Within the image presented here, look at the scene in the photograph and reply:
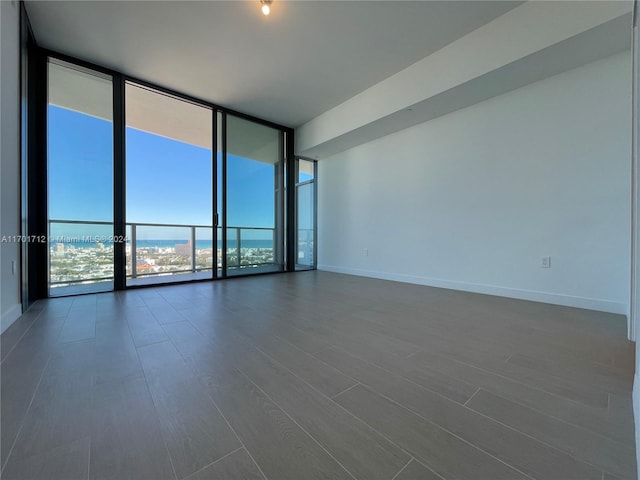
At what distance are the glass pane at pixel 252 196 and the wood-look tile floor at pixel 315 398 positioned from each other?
222 cm

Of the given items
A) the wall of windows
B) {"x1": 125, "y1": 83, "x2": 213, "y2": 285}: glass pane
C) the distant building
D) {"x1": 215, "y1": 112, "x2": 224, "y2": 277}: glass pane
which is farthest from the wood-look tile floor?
the distant building

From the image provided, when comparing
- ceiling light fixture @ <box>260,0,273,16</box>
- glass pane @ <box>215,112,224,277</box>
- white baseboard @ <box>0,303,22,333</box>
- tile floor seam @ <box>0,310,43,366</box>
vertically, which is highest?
ceiling light fixture @ <box>260,0,273,16</box>

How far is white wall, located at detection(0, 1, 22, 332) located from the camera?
1.78 meters

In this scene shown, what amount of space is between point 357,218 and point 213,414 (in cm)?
380

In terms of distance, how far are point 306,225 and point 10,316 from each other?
13.0ft

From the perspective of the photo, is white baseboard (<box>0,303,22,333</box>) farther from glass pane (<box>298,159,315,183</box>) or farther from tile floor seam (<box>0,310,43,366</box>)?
glass pane (<box>298,159,315,183</box>)

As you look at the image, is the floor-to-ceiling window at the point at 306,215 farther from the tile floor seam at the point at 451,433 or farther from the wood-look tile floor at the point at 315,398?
the tile floor seam at the point at 451,433

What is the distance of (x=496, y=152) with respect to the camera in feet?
9.48

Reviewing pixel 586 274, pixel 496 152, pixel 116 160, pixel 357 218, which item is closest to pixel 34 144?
pixel 116 160

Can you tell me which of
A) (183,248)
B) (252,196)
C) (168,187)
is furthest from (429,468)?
(168,187)

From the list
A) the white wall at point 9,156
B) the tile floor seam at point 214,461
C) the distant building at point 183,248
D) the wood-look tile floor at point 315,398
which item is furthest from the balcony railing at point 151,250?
the tile floor seam at point 214,461

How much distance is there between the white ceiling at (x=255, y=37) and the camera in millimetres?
2262

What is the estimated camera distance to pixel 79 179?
2910 millimetres

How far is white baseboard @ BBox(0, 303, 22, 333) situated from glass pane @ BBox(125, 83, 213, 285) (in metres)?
1.55
